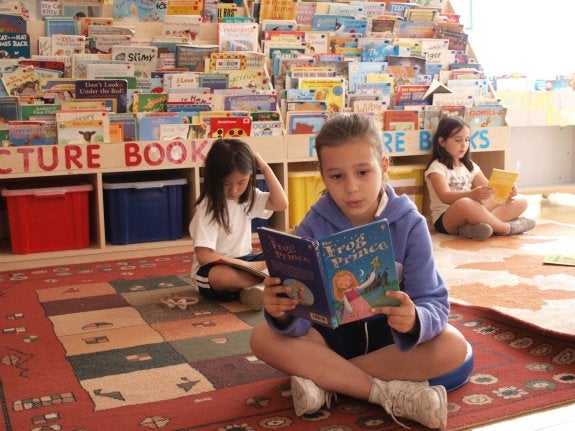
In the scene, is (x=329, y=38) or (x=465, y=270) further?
(x=329, y=38)

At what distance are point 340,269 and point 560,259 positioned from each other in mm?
1632

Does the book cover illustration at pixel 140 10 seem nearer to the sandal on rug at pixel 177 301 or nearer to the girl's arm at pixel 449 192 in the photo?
the girl's arm at pixel 449 192

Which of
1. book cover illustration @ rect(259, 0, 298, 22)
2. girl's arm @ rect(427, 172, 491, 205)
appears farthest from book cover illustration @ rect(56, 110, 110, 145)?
girl's arm @ rect(427, 172, 491, 205)

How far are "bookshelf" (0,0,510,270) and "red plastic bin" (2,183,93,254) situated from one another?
4 cm

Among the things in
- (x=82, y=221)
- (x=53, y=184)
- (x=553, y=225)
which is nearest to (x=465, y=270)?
(x=553, y=225)

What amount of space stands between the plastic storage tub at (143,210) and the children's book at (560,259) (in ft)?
4.82

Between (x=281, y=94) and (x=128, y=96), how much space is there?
69cm

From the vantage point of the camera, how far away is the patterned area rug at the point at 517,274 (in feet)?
6.68

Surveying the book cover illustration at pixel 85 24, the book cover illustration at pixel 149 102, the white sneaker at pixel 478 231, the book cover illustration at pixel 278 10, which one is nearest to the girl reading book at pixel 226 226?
the book cover illustration at pixel 149 102

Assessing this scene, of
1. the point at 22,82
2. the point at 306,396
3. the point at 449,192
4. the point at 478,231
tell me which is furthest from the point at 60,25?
the point at 306,396

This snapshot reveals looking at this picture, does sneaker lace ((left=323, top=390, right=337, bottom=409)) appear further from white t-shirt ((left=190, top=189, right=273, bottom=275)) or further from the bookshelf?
the bookshelf

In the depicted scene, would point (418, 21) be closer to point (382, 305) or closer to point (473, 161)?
point (473, 161)

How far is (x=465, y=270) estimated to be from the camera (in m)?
2.56

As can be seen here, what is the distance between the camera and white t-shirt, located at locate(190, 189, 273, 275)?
226 cm
